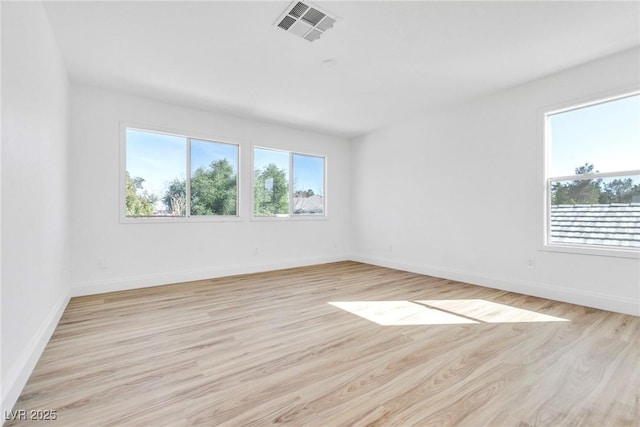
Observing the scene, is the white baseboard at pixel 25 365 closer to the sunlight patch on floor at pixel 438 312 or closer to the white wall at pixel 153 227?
the white wall at pixel 153 227

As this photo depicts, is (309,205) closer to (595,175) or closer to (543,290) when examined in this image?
(543,290)

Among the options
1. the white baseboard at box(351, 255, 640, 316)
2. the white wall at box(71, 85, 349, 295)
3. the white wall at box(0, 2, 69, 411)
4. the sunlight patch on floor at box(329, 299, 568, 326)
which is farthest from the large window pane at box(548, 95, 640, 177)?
the white wall at box(0, 2, 69, 411)

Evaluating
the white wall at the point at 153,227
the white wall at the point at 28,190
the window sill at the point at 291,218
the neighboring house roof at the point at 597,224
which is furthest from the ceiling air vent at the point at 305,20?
the neighboring house roof at the point at 597,224

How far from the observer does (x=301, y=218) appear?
5.72 m

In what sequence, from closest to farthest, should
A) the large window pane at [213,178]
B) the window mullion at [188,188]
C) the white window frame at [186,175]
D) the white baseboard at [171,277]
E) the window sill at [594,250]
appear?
Answer: the window sill at [594,250] < the white baseboard at [171,277] < the white window frame at [186,175] < the window mullion at [188,188] < the large window pane at [213,178]

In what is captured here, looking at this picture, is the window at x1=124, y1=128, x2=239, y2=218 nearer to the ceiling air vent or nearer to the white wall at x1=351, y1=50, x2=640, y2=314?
the ceiling air vent

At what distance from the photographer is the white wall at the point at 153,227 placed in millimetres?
3719

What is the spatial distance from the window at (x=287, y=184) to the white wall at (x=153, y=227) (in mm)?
191

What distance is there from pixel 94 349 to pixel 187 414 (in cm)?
125

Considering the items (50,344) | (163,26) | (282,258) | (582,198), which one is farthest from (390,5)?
(282,258)

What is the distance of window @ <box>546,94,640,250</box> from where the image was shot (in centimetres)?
301

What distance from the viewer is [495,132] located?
4008 mm

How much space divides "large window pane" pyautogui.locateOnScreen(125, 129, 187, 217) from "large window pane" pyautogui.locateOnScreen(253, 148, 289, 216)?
3.97 feet

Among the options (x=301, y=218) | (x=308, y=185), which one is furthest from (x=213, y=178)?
(x=308, y=185)
